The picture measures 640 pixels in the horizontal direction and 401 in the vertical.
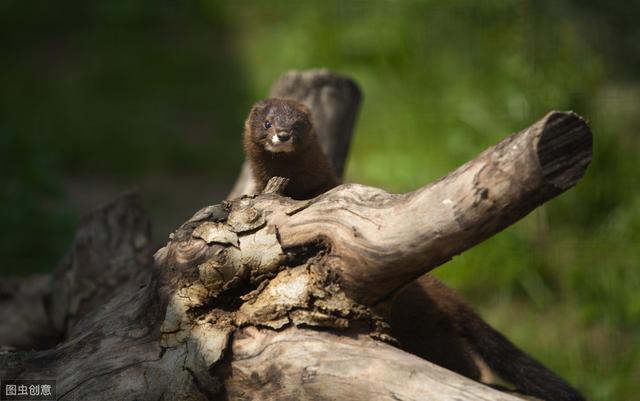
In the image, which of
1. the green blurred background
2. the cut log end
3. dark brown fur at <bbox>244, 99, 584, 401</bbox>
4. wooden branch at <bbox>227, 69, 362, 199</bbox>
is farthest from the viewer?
the green blurred background

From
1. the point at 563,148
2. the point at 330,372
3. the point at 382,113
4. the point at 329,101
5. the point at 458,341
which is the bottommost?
the point at 330,372

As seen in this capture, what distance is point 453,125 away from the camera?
5.93 metres

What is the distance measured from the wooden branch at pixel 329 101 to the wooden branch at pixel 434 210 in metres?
1.63

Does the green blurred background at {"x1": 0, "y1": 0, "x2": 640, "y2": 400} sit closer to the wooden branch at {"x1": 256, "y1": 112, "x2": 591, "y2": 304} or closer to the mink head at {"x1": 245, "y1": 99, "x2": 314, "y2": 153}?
the mink head at {"x1": 245, "y1": 99, "x2": 314, "y2": 153}

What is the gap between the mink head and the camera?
3.46 metres

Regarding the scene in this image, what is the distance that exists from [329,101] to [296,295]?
1969 mm

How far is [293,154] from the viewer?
11.6ft

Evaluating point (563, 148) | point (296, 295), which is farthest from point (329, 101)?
point (563, 148)

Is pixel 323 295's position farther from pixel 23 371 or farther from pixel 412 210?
pixel 23 371

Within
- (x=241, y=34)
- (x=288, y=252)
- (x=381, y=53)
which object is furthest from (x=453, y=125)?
(x=288, y=252)

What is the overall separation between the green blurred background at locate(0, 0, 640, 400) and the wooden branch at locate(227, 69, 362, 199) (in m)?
1.06

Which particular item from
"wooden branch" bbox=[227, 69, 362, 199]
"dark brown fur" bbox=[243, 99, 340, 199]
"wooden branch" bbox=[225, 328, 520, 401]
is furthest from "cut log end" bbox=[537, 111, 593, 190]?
"wooden branch" bbox=[227, 69, 362, 199]

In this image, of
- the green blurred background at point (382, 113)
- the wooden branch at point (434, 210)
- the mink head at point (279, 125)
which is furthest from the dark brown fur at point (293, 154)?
the green blurred background at point (382, 113)

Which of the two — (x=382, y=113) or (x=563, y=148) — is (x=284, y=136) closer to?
(x=563, y=148)
